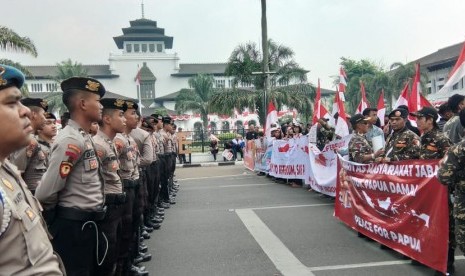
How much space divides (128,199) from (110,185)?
1.95 feet

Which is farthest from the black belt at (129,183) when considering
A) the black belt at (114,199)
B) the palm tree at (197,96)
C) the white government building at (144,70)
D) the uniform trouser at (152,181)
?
the white government building at (144,70)

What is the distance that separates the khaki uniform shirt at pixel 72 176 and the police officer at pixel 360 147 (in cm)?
407

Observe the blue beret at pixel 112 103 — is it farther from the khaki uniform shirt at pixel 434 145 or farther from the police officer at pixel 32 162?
the khaki uniform shirt at pixel 434 145

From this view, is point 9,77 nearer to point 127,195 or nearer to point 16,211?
point 16,211

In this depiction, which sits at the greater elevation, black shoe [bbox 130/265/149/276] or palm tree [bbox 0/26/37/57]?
palm tree [bbox 0/26/37/57]

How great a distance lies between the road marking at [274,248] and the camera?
17.4 feet

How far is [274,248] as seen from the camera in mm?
6289

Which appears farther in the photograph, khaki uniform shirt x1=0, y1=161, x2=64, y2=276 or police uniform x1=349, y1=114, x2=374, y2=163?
police uniform x1=349, y1=114, x2=374, y2=163

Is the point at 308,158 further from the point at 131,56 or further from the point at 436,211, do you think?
the point at 131,56

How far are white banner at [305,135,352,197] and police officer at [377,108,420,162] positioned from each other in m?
2.86

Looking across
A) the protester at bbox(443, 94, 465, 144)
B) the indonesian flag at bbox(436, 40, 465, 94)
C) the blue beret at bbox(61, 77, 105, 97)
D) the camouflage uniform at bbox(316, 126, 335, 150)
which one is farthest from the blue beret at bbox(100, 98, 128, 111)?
the camouflage uniform at bbox(316, 126, 335, 150)

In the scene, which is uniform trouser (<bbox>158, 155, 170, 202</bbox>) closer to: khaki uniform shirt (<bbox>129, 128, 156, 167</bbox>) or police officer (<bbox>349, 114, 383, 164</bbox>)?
khaki uniform shirt (<bbox>129, 128, 156, 167</bbox>)

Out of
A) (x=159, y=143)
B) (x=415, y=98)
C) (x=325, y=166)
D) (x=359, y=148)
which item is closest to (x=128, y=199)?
(x=359, y=148)

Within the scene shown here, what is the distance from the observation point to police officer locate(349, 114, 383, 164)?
6.50 metres
